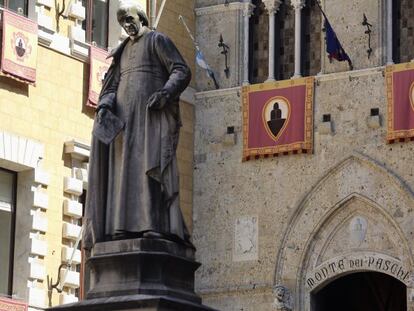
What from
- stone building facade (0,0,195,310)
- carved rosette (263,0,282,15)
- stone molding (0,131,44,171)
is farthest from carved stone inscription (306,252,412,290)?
stone molding (0,131,44,171)

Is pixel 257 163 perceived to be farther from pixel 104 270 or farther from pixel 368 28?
pixel 104 270

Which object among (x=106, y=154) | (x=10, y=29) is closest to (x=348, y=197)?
(x=10, y=29)

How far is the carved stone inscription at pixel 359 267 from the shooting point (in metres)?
23.9

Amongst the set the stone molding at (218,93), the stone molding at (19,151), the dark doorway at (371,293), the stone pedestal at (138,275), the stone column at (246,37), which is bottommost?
the stone pedestal at (138,275)

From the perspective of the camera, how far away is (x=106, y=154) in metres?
12.5

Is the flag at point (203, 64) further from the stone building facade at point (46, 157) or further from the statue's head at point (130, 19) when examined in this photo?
the statue's head at point (130, 19)

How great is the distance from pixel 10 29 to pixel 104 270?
9990mm

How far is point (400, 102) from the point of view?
2420 centimetres

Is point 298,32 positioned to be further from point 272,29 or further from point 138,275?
point 138,275

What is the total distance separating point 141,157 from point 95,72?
11156 mm

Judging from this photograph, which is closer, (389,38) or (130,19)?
(130,19)

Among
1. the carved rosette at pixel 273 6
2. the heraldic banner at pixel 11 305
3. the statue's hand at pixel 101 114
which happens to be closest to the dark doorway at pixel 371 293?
the carved rosette at pixel 273 6

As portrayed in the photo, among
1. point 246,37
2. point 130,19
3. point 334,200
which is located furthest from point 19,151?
point 130,19

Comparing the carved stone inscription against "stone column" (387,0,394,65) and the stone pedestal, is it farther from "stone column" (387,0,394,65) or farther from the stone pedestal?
the stone pedestal
